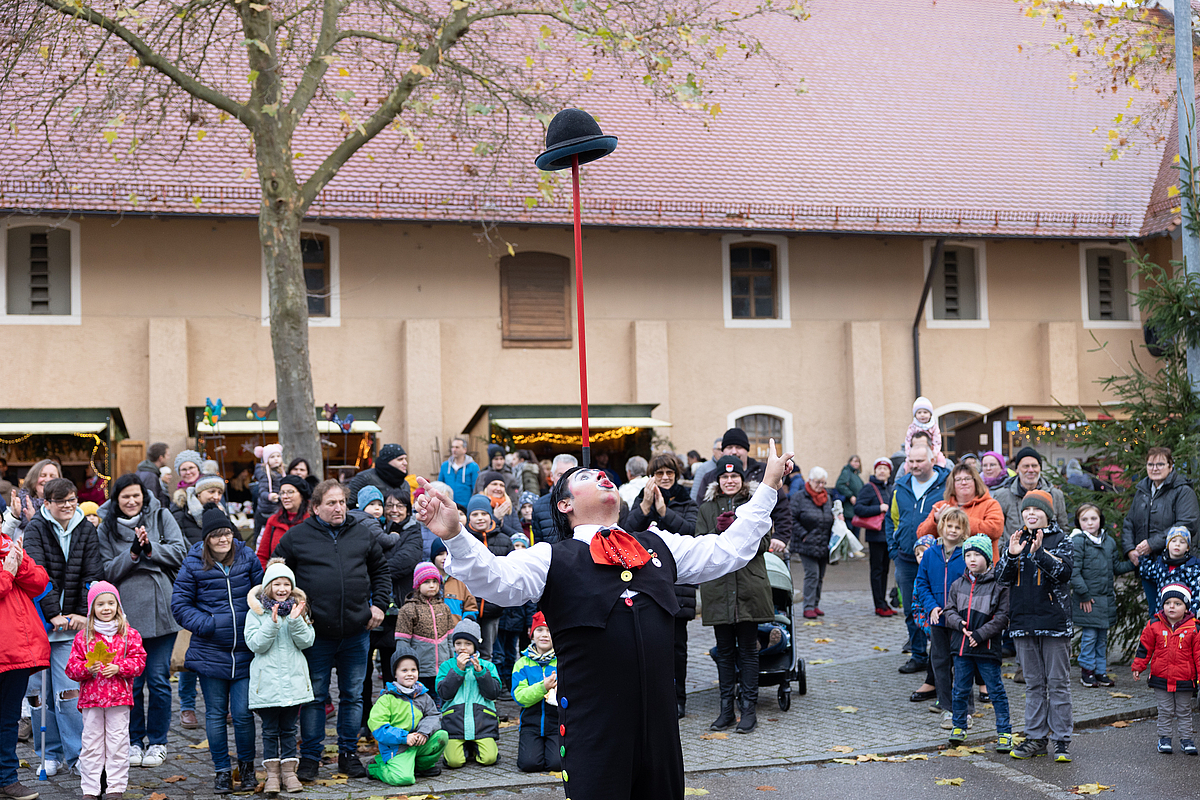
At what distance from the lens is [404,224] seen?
70.6 feet

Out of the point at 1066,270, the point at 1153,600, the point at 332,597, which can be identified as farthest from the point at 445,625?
the point at 1066,270

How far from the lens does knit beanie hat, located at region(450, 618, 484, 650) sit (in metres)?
8.66

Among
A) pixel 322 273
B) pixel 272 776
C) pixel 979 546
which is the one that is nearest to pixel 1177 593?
pixel 979 546

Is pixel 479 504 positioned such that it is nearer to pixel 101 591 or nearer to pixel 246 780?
pixel 246 780

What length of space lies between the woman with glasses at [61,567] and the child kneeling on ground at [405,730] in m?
2.00

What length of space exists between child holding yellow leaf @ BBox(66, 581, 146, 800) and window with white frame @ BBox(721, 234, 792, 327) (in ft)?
54.6

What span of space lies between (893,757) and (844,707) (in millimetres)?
1485

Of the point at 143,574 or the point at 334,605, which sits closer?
the point at 334,605

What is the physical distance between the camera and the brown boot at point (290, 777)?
7805 mm

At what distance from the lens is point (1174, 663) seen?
8289mm

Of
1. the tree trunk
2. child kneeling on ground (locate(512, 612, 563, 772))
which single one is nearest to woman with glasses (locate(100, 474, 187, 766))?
child kneeling on ground (locate(512, 612, 563, 772))

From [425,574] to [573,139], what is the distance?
412 cm

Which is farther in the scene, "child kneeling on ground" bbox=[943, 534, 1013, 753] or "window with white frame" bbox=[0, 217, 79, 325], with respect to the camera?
"window with white frame" bbox=[0, 217, 79, 325]

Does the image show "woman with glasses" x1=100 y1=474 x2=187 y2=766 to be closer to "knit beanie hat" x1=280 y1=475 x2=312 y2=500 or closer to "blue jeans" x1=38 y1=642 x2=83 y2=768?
"blue jeans" x1=38 y1=642 x2=83 y2=768
